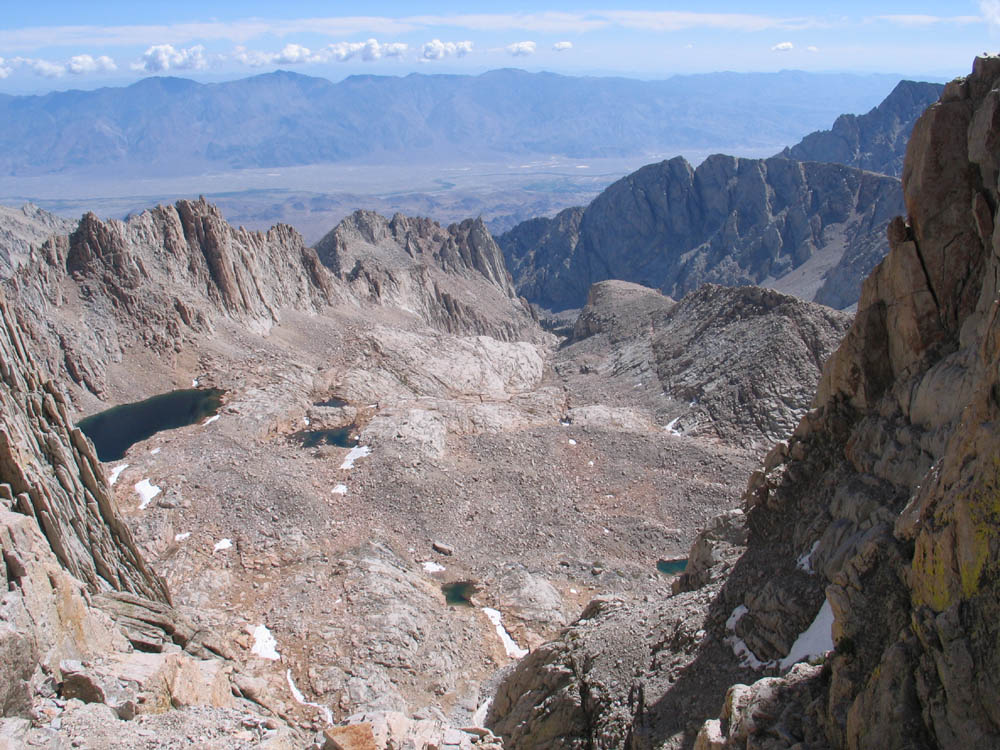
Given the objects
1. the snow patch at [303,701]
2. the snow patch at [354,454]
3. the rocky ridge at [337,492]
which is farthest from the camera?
the snow patch at [354,454]

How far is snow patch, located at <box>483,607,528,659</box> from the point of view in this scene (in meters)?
38.1

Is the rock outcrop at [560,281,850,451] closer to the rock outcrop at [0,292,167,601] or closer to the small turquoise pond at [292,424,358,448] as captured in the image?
the small turquoise pond at [292,424,358,448]

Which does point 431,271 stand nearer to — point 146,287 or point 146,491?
point 146,287

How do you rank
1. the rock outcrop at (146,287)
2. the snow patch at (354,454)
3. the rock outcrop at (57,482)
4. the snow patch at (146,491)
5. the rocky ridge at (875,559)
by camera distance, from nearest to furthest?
the rocky ridge at (875,559), the rock outcrop at (57,482), the snow patch at (146,491), the snow patch at (354,454), the rock outcrop at (146,287)

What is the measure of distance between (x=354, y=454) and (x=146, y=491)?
15.0 metres

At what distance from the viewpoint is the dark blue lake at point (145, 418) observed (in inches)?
2564

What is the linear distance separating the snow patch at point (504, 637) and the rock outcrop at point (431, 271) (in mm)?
74666

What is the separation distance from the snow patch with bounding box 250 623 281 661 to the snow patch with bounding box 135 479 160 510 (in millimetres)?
16630

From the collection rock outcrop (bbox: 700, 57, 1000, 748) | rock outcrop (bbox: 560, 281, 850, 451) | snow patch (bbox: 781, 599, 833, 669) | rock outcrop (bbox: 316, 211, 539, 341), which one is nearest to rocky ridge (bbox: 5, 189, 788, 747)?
rock outcrop (bbox: 560, 281, 850, 451)

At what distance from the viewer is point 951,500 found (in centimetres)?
1416

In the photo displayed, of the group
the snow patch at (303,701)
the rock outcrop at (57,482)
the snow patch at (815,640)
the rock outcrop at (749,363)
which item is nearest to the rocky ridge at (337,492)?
the snow patch at (303,701)

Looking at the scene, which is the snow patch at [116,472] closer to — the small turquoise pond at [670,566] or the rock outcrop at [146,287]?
the rock outcrop at [146,287]

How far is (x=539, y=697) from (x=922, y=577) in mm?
15923

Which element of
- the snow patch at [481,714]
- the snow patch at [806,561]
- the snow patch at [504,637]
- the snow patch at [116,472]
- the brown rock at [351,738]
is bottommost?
the snow patch at [504,637]
